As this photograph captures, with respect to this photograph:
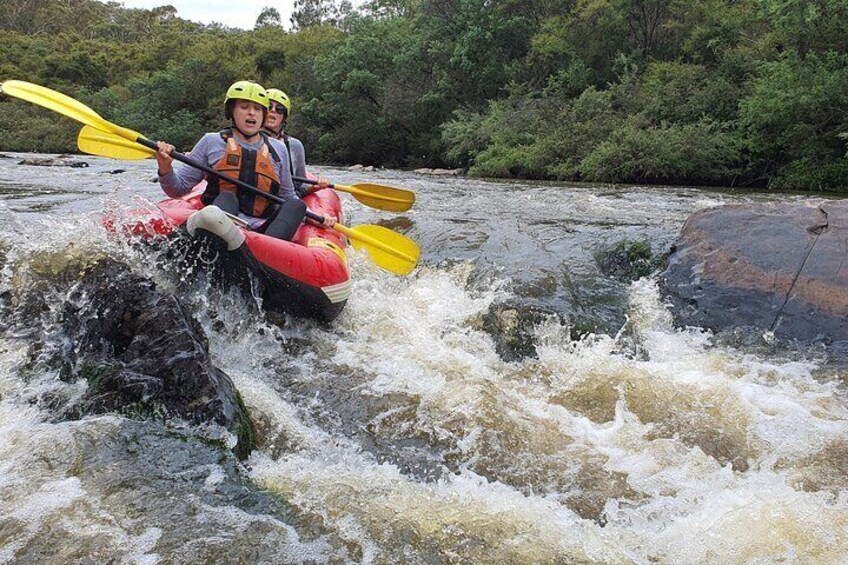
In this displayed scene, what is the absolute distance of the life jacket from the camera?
429 centimetres

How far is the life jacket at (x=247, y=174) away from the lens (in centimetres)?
429

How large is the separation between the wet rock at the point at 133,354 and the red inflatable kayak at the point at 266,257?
19.6 inches

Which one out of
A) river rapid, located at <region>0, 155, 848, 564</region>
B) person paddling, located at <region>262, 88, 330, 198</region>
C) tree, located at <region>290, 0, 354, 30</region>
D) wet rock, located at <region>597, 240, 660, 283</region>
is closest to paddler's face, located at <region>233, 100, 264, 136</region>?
river rapid, located at <region>0, 155, 848, 564</region>

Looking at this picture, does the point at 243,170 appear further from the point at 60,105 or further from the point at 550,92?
the point at 550,92

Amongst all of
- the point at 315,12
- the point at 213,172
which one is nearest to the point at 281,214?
the point at 213,172

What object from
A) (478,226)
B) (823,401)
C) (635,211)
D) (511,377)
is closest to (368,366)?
(511,377)

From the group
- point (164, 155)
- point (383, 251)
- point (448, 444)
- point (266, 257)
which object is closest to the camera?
point (448, 444)

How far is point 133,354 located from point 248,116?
85.1 inches

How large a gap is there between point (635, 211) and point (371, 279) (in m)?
4.24

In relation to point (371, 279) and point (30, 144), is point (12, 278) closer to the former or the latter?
point (371, 279)

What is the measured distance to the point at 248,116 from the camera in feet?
14.2

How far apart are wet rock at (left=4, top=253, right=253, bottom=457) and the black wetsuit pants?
1128mm

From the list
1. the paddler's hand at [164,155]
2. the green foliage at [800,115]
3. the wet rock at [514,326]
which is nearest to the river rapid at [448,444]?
the wet rock at [514,326]

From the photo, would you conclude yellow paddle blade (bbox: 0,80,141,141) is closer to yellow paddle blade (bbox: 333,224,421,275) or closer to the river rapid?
the river rapid
